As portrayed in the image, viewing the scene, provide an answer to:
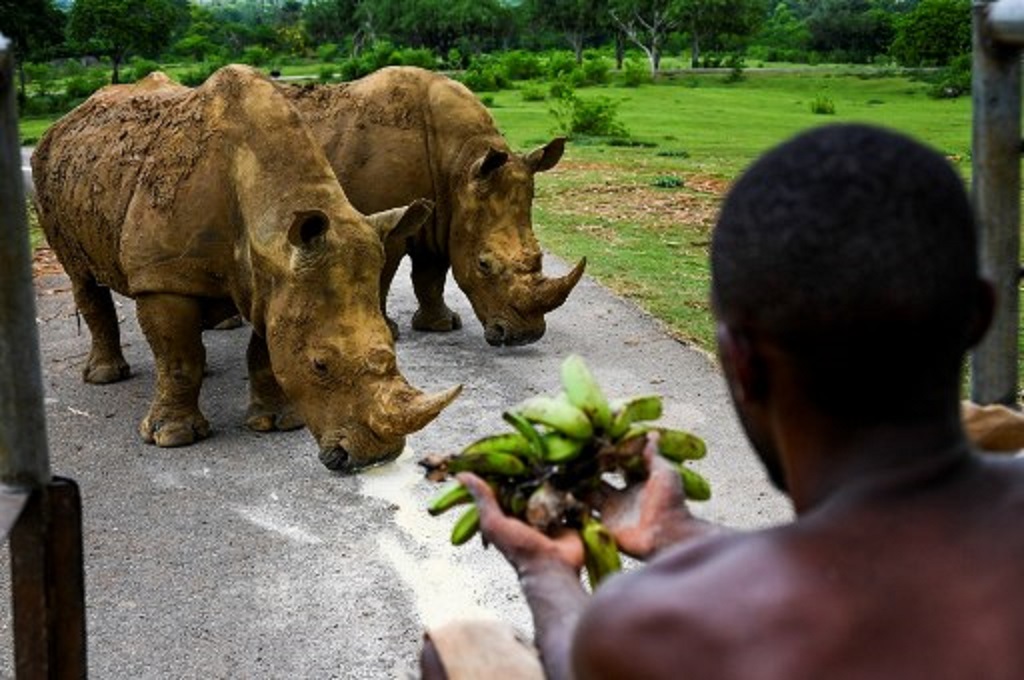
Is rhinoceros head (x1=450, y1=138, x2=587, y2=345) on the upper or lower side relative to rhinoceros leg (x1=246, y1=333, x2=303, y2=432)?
upper

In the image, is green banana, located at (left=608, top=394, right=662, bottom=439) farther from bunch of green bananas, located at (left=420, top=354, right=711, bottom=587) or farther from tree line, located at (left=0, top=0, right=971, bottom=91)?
tree line, located at (left=0, top=0, right=971, bottom=91)

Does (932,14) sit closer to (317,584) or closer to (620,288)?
(620,288)

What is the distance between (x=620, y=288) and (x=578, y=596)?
9229 millimetres

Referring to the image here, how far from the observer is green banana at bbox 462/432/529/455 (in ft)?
9.75

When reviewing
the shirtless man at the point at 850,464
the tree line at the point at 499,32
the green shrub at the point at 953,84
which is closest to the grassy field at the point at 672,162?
the green shrub at the point at 953,84

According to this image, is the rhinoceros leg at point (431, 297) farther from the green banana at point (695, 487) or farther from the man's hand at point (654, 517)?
the man's hand at point (654, 517)

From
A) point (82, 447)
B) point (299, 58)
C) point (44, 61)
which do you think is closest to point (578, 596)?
point (82, 447)

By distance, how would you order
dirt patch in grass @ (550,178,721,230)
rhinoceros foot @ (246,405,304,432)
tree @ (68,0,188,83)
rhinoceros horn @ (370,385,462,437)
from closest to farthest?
rhinoceros horn @ (370,385,462,437) < rhinoceros foot @ (246,405,304,432) < dirt patch in grass @ (550,178,721,230) < tree @ (68,0,188,83)

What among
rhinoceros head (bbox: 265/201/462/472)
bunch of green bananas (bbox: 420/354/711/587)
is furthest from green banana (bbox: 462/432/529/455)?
rhinoceros head (bbox: 265/201/462/472)

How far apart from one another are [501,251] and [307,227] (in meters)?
2.83

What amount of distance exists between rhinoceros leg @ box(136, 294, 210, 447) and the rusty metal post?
4.76 meters

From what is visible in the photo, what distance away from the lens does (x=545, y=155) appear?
32.6 ft

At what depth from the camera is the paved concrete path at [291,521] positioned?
540 cm

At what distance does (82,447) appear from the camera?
7.94 meters
